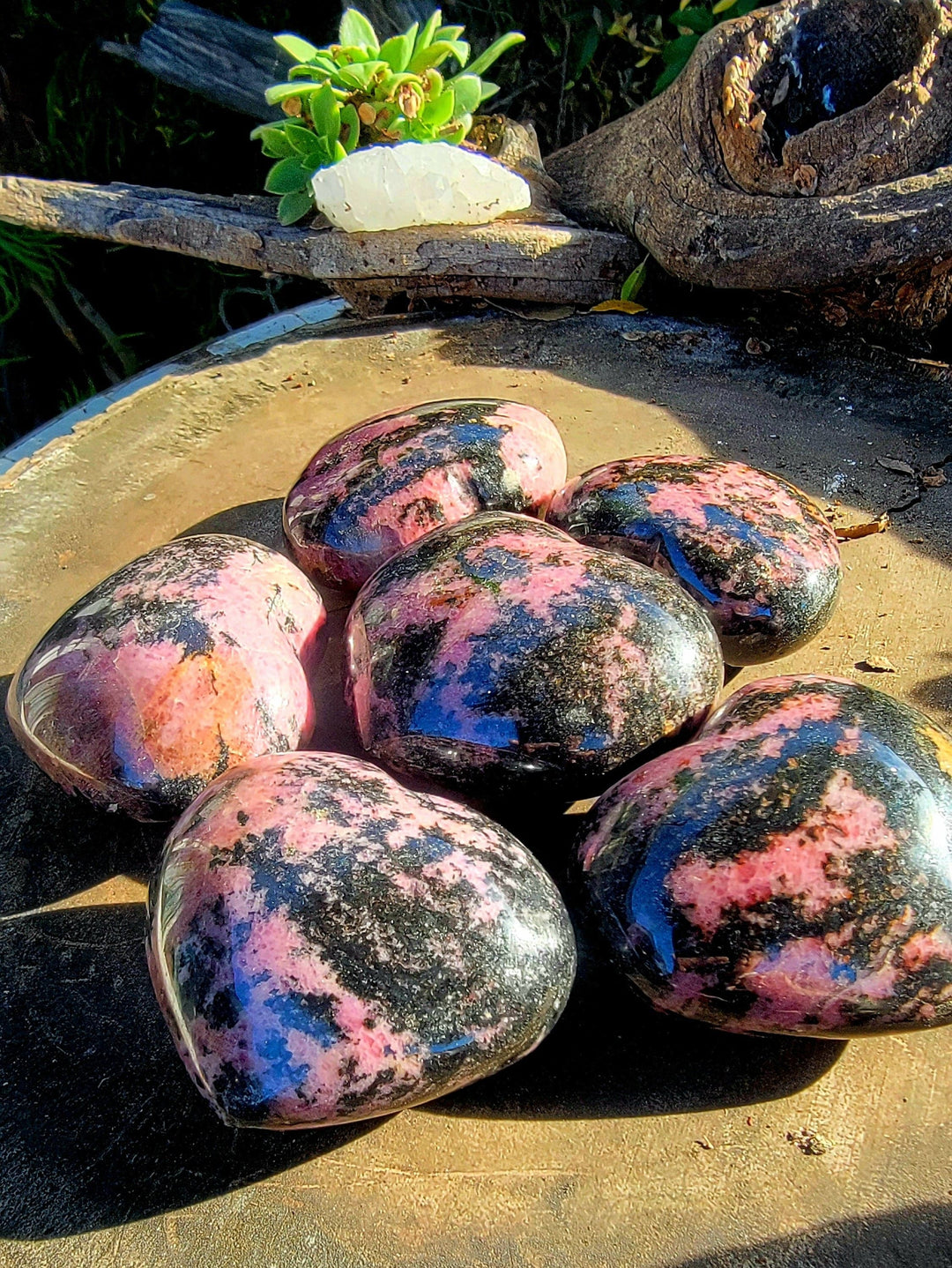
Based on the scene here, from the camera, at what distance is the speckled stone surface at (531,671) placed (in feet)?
4.36

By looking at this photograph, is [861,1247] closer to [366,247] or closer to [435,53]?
[366,247]

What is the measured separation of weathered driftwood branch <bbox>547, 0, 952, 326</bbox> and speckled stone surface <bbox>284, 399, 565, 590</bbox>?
3.22ft

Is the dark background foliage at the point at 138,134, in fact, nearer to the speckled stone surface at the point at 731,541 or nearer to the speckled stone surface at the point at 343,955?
the speckled stone surface at the point at 731,541

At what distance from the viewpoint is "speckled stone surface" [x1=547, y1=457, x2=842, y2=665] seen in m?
1.57

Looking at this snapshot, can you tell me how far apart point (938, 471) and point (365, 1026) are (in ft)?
5.74

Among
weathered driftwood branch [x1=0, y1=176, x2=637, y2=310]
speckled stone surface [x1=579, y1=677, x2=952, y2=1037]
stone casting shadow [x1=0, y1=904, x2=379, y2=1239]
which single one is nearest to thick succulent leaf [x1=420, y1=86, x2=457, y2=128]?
weathered driftwood branch [x1=0, y1=176, x2=637, y2=310]

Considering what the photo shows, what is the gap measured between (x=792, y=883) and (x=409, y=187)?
2100 millimetres

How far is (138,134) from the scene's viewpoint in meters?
4.42

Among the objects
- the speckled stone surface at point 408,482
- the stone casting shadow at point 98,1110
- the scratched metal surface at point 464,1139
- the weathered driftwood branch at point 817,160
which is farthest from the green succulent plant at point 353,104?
the stone casting shadow at point 98,1110

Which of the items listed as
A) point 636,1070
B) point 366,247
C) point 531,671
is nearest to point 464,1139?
point 636,1070

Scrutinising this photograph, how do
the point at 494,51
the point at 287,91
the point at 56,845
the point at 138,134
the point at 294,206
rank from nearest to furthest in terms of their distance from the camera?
1. the point at 56,845
2. the point at 287,91
3. the point at 294,206
4. the point at 494,51
5. the point at 138,134

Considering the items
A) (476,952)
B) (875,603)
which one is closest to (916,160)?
(875,603)

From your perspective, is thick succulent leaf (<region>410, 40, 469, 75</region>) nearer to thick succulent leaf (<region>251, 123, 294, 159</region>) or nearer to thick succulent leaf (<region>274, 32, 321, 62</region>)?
thick succulent leaf (<region>274, 32, 321, 62</region>)

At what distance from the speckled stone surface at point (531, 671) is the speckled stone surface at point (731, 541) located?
0.15 metres
